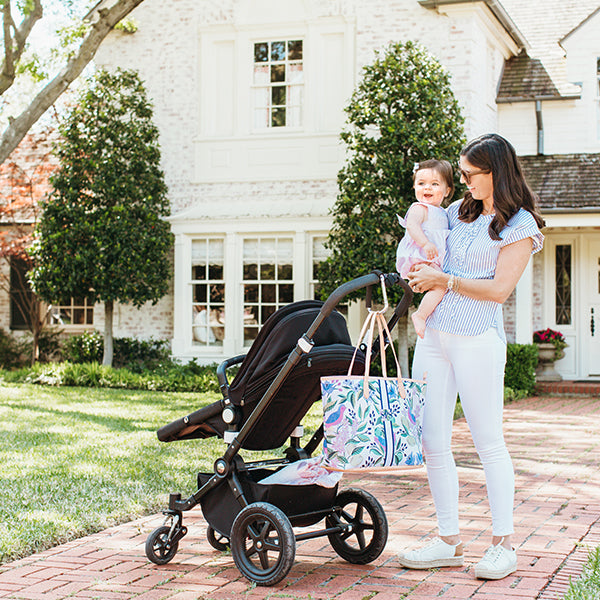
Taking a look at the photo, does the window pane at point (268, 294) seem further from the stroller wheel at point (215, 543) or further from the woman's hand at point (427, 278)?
the woman's hand at point (427, 278)

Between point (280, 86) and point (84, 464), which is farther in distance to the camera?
point (280, 86)

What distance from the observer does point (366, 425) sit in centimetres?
370

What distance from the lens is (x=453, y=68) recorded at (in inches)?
547

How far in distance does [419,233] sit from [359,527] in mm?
1518

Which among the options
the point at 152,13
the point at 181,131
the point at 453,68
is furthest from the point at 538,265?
the point at 152,13

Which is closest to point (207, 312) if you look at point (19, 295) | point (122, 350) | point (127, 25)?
point (122, 350)

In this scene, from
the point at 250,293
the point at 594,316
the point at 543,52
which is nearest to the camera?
the point at 250,293

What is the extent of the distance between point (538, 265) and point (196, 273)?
244 inches

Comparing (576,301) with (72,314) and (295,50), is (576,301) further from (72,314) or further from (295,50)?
(72,314)

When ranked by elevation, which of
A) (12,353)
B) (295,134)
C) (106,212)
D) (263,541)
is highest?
(295,134)

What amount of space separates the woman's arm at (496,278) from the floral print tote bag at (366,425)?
0.44m

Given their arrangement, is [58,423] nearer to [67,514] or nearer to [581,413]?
[67,514]

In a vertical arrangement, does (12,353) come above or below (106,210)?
below

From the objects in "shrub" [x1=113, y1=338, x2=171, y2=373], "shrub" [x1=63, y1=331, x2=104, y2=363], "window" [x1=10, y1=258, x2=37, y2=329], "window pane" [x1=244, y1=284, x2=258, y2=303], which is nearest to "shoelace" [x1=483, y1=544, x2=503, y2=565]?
"window pane" [x1=244, y1=284, x2=258, y2=303]
